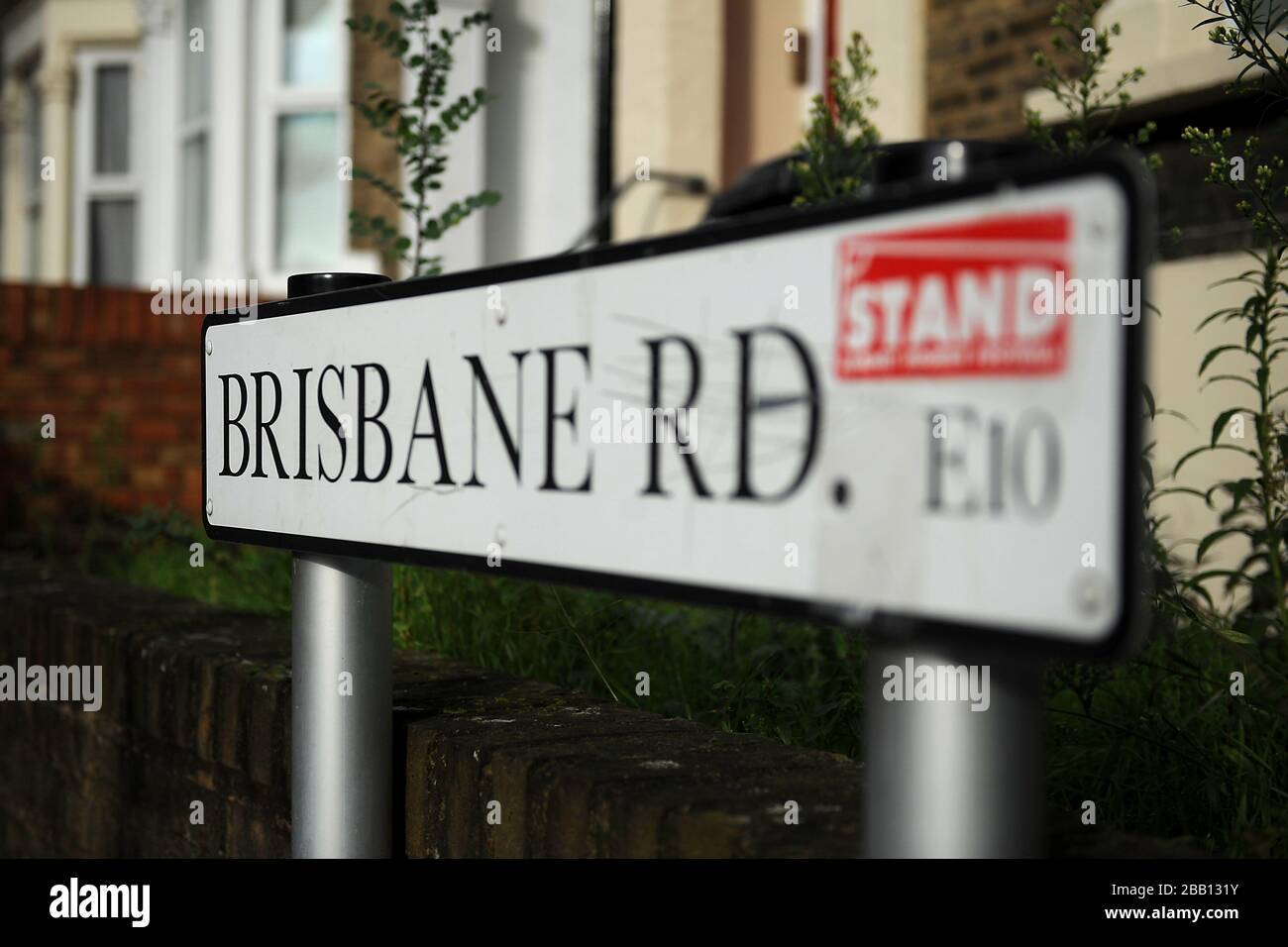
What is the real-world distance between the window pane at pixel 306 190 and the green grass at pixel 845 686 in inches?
203

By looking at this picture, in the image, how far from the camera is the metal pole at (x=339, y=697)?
64.1 inches

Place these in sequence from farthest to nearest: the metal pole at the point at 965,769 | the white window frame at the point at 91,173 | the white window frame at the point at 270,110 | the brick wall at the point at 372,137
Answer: the white window frame at the point at 91,173
the white window frame at the point at 270,110
the brick wall at the point at 372,137
the metal pole at the point at 965,769

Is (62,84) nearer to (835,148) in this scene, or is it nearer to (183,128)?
(183,128)

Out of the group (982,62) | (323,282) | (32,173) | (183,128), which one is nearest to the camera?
(323,282)

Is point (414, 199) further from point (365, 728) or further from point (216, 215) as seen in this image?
point (365, 728)

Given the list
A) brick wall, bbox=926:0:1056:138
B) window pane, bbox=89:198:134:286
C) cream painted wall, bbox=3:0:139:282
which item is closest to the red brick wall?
brick wall, bbox=926:0:1056:138

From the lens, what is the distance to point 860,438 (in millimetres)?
958

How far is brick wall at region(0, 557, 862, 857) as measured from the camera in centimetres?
159

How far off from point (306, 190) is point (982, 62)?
4.48 metres

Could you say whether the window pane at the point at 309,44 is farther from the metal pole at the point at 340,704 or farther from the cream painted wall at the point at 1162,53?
the metal pole at the point at 340,704

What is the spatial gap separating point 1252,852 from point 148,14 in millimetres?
10092

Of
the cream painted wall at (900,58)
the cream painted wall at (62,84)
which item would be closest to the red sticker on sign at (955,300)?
the cream painted wall at (900,58)

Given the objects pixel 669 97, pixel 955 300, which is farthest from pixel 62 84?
pixel 955 300
